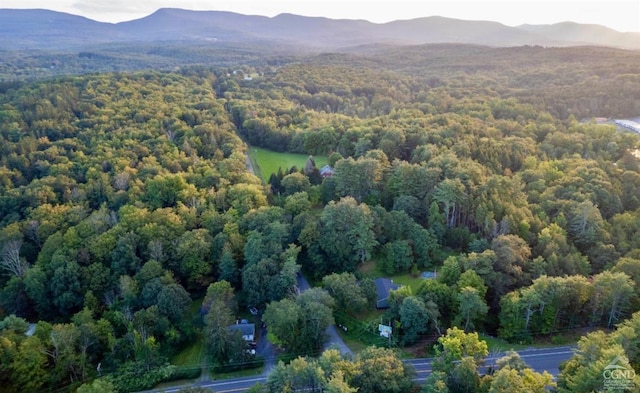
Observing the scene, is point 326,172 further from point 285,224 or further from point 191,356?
point 191,356

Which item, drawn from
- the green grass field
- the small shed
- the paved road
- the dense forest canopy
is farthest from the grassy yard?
the green grass field

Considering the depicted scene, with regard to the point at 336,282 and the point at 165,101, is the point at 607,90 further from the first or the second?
the point at 165,101

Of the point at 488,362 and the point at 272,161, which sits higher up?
the point at 272,161

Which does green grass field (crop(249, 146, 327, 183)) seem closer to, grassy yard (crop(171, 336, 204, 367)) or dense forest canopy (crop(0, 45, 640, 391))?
dense forest canopy (crop(0, 45, 640, 391))

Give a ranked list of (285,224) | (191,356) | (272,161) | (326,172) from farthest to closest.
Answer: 1. (272,161)
2. (326,172)
3. (285,224)
4. (191,356)

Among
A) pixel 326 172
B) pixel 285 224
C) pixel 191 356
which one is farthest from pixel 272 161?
pixel 191 356

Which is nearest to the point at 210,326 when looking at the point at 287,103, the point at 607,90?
the point at 287,103
